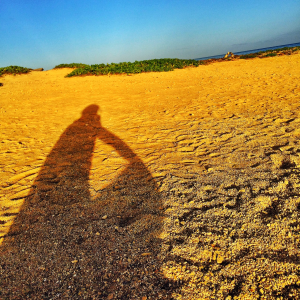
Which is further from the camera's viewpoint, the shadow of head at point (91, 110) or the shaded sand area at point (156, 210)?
the shadow of head at point (91, 110)

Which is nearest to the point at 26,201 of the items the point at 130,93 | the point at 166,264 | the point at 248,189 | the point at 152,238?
the point at 152,238

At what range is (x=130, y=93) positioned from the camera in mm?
9609

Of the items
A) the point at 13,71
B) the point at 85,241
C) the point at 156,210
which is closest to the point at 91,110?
the point at 156,210

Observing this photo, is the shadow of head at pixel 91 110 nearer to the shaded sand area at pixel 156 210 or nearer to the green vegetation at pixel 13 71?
the shaded sand area at pixel 156 210

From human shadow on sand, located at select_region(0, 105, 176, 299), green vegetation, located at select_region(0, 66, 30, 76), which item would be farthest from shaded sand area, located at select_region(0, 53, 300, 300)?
green vegetation, located at select_region(0, 66, 30, 76)

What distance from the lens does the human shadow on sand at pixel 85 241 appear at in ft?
5.13

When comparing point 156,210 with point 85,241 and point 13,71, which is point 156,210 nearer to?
point 85,241

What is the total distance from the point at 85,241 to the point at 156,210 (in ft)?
2.62

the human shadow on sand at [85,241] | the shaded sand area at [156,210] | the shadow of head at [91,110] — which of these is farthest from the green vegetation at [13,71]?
the human shadow on sand at [85,241]

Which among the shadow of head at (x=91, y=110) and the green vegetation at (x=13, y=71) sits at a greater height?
the green vegetation at (x=13, y=71)

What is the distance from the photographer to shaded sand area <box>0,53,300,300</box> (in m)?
1.56

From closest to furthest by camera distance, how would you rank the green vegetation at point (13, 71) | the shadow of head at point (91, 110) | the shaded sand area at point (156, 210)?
the shaded sand area at point (156, 210) → the shadow of head at point (91, 110) → the green vegetation at point (13, 71)

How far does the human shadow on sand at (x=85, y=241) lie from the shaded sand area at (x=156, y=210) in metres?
0.01

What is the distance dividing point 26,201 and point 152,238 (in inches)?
69.6
